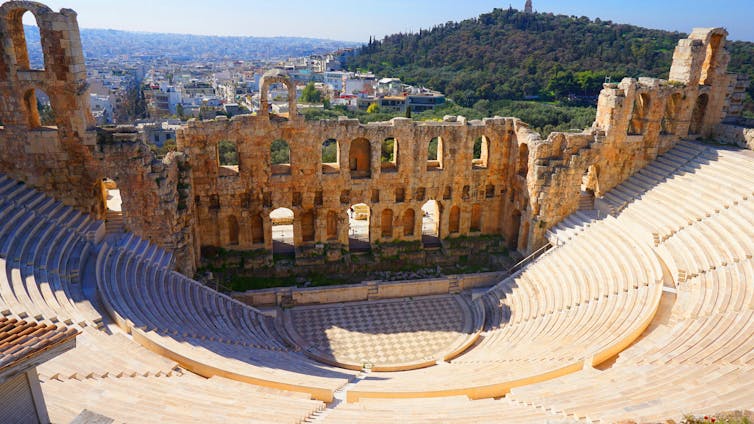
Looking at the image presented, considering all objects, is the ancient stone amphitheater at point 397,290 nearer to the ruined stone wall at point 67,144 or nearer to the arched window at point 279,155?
the ruined stone wall at point 67,144

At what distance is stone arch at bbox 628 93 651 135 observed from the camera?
86.7 ft

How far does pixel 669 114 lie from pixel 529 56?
71.8 meters

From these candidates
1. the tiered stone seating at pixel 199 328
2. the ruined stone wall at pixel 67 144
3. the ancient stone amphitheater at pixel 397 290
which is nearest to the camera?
the ancient stone amphitheater at pixel 397 290

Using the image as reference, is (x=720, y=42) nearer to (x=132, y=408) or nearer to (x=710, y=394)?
(x=710, y=394)

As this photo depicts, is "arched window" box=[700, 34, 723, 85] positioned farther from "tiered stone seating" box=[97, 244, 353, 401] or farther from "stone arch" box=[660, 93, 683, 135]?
"tiered stone seating" box=[97, 244, 353, 401]

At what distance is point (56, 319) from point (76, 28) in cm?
1216

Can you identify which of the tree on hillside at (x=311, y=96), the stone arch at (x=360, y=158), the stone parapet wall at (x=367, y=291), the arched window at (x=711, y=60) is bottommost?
the stone parapet wall at (x=367, y=291)

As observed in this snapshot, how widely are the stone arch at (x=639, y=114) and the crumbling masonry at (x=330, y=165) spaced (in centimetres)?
6

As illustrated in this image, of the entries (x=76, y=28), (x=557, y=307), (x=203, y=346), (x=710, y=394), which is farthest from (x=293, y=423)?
(x=76, y=28)

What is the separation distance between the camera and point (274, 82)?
73.5 ft

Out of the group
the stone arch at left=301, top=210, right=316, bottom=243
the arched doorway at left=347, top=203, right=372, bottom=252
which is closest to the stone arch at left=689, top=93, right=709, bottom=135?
the arched doorway at left=347, top=203, right=372, bottom=252

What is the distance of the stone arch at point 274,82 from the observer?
22969mm

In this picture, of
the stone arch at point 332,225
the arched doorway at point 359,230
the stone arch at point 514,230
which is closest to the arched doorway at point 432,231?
the arched doorway at point 359,230

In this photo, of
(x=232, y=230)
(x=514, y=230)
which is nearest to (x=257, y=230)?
(x=232, y=230)
